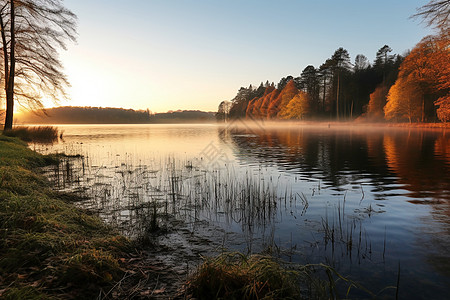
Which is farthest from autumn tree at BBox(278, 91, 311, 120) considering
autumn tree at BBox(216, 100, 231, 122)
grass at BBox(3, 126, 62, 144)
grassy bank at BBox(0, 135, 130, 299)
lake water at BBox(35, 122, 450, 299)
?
grassy bank at BBox(0, 135, 130, 299)

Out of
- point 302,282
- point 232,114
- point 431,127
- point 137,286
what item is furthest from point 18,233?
point 232,114

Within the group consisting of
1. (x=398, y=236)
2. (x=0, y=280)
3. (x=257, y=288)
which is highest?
(x=0, y=280)

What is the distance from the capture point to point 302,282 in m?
4.57

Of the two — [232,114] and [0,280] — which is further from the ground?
[232,114]

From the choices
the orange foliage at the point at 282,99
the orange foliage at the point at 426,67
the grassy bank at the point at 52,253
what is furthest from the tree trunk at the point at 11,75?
the orange foliage at the point at 282,99

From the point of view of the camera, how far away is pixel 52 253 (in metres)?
4.40

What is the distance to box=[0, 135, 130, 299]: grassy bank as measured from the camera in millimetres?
3637

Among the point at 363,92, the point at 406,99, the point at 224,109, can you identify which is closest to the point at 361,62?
the point at 363,92

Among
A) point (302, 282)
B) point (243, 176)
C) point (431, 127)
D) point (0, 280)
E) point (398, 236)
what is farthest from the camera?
point (431, 127)

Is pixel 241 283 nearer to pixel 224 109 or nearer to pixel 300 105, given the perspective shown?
pixel 300 105

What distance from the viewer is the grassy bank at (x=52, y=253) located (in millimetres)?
3637

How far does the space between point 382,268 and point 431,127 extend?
58.3m

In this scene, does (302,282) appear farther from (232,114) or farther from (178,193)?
(232,114)

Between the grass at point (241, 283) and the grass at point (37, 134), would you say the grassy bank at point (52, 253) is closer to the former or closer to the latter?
the grass at point (241, 283)
